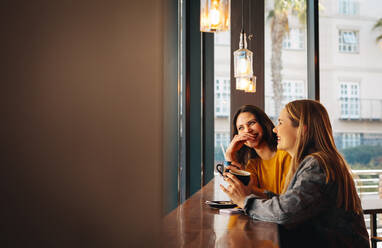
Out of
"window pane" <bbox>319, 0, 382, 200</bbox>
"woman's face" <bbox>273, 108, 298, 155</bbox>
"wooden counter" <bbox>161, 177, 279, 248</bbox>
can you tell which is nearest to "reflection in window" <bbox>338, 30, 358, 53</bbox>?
"window pane" <bbox>319, 0, 382, 200</bbox>

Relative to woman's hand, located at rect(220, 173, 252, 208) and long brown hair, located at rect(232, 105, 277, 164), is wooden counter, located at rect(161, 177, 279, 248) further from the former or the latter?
long brown hair, located at rect(232, 105, 277, 164)

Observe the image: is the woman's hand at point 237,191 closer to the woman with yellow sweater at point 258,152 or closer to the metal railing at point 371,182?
the woman with yellow sweater at point 258,152

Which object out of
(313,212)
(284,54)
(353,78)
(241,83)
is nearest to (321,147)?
(313,212)

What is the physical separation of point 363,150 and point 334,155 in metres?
A: 4.31

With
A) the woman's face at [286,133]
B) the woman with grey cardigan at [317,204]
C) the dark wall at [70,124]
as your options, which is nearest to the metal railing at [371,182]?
the woman's face at [286,133]

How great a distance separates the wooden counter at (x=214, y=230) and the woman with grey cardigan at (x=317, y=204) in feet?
0.26

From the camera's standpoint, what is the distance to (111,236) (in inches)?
3.4

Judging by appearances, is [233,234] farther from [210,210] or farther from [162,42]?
[162,42]

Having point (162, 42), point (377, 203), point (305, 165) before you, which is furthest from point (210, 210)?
point (377, 203)

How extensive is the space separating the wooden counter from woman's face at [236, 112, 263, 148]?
861mm

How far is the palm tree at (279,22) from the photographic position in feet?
16.7

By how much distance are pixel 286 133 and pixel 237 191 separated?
0.38 meters

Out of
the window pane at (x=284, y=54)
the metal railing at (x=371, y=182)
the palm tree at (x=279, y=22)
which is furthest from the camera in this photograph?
the palm tree at (x=279, y=22)

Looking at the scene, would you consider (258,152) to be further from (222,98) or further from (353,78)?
(353,78)
